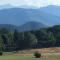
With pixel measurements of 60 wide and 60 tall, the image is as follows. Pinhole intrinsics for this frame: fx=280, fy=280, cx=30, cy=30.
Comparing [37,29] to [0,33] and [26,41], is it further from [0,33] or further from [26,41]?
[0,33]

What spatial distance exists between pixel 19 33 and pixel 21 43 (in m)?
4.17

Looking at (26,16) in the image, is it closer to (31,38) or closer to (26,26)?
(26,26)

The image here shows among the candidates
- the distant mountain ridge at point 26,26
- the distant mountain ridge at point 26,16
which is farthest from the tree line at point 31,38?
the distant mountain ridge at point 26,16

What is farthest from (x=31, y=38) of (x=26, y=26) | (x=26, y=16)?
(x=26, y=16)

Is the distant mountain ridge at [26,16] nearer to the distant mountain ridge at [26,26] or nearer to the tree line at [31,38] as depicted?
the distant mountain ridge at [26,26]

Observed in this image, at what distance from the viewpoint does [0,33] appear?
45031mm

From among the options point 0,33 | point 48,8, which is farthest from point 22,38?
point 48,8

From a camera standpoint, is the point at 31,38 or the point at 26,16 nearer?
the point at 26,16

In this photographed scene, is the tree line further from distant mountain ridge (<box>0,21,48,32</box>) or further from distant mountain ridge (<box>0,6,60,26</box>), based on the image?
distant mountain ridge (<box>0,6,60,26</box>)

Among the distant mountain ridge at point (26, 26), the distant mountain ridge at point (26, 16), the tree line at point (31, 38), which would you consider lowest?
the tree line at point (31, 38)

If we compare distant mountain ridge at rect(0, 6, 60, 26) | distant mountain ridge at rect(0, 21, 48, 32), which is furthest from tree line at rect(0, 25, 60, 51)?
distant mountain ridge at rect(0, 6, 60, 26)

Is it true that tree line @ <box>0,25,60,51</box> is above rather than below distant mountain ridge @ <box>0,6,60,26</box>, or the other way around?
below

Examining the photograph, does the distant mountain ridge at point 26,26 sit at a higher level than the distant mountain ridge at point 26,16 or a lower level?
lower

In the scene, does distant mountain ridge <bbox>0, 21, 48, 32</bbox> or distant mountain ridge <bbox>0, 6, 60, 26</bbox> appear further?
distant mountain ridge <bbox>0, 21, 48, 32</bbox>
